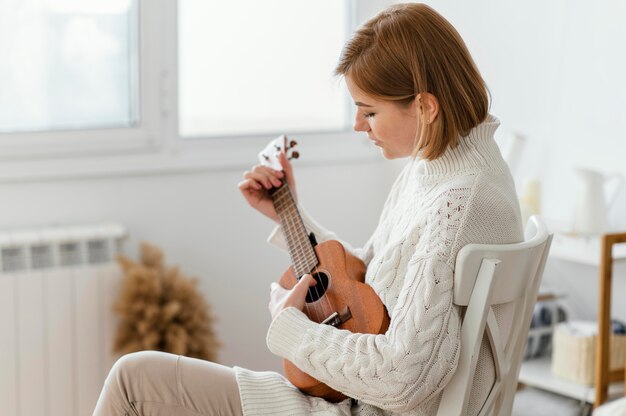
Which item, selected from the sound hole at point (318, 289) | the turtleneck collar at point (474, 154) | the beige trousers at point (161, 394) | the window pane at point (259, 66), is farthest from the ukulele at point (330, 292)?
the window pane at point (259, 66)

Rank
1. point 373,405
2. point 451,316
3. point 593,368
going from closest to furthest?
point 451,316 < point 373,405 < point 593,368

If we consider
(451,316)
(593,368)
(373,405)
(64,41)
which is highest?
(64,41)

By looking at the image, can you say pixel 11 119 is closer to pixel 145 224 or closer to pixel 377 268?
pixel 145 224

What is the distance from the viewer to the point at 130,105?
256 centimetres

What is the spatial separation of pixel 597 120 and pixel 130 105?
1314 mm

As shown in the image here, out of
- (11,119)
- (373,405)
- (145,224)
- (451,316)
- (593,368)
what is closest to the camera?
(451,316)

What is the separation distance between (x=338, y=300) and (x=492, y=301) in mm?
282

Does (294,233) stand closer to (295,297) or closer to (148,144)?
(295,297)

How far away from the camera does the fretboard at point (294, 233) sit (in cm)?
157

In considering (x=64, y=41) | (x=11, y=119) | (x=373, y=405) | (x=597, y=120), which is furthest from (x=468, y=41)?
(x=373, y=405)

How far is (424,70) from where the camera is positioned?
133 cm

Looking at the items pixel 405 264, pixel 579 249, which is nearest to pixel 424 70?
pixel 405 264

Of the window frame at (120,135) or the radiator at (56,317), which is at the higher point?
the window frame at (120,135)

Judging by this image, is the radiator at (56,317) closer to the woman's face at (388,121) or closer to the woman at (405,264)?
the woman at (405,264)
